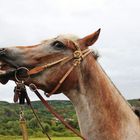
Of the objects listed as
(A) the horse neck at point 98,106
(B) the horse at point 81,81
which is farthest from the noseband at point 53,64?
(A) the horse neck at point 98,106

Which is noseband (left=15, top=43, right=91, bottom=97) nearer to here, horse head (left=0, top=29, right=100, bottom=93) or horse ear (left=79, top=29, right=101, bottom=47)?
horse head (left=0, top=29, right=100, bottom=93)

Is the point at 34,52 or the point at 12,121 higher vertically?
the point at 12,121

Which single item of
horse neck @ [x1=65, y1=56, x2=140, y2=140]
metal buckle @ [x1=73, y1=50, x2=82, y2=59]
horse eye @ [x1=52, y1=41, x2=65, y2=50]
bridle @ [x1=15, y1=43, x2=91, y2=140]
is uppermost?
horse eye @ [x1=52, y1=41, x2=65, y2=50]

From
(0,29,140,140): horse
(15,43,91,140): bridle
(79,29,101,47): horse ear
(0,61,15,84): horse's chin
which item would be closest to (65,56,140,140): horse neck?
(0,29,140,140): horse

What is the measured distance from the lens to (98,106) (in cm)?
623

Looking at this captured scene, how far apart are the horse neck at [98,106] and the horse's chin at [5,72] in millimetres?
849

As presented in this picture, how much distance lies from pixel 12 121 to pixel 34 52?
42482 mm

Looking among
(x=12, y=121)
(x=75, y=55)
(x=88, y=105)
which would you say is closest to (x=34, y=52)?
(x=75, y=55)

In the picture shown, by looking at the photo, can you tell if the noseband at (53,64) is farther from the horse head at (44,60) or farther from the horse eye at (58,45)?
the horse eye at (58,45)

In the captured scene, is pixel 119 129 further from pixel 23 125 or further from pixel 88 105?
pixel 23 125

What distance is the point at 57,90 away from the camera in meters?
6.37

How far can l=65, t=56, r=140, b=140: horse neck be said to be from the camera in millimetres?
6133

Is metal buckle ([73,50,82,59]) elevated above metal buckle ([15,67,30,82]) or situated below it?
above

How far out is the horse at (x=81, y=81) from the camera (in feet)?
20.2
